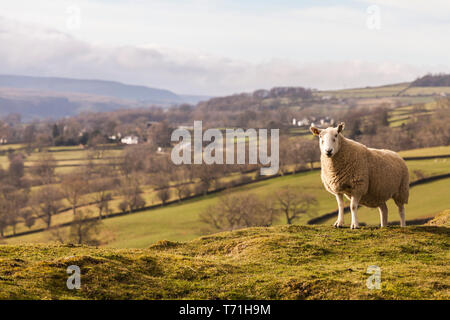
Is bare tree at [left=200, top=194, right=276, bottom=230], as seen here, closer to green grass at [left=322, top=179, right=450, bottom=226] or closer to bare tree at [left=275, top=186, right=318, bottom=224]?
bare tree at [left=275, top=186, right=318, bottom=224]

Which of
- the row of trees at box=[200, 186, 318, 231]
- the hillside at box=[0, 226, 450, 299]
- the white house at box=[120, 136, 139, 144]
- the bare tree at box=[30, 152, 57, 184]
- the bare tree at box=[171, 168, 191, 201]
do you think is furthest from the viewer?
the white house at box=[120, 136, 139, 144]

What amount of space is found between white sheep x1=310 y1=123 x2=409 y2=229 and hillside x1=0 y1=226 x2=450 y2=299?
1499 millimetres

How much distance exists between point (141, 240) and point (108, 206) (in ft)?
82.2

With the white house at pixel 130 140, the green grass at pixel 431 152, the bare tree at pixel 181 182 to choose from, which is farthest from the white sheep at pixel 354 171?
the white house at pixel 130 140

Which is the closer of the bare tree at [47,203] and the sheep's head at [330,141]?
the sheep's head at [330,141]

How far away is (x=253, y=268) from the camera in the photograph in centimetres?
1314

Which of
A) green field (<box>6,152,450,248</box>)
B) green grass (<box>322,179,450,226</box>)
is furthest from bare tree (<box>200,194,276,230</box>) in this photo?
green grass (<box>322,179,450,226</box>)

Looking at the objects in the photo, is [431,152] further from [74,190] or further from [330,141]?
[330,141]

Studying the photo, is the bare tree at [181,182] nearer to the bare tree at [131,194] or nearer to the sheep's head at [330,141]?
the bare tree at [131,194]

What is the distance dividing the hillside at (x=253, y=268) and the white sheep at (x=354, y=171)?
4.92 ft

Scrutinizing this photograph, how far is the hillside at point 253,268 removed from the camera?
10.8m

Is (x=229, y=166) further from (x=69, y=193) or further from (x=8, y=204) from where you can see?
(x=8, y=204)

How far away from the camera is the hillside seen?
10.8 metres

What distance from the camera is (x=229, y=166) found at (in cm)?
9794
